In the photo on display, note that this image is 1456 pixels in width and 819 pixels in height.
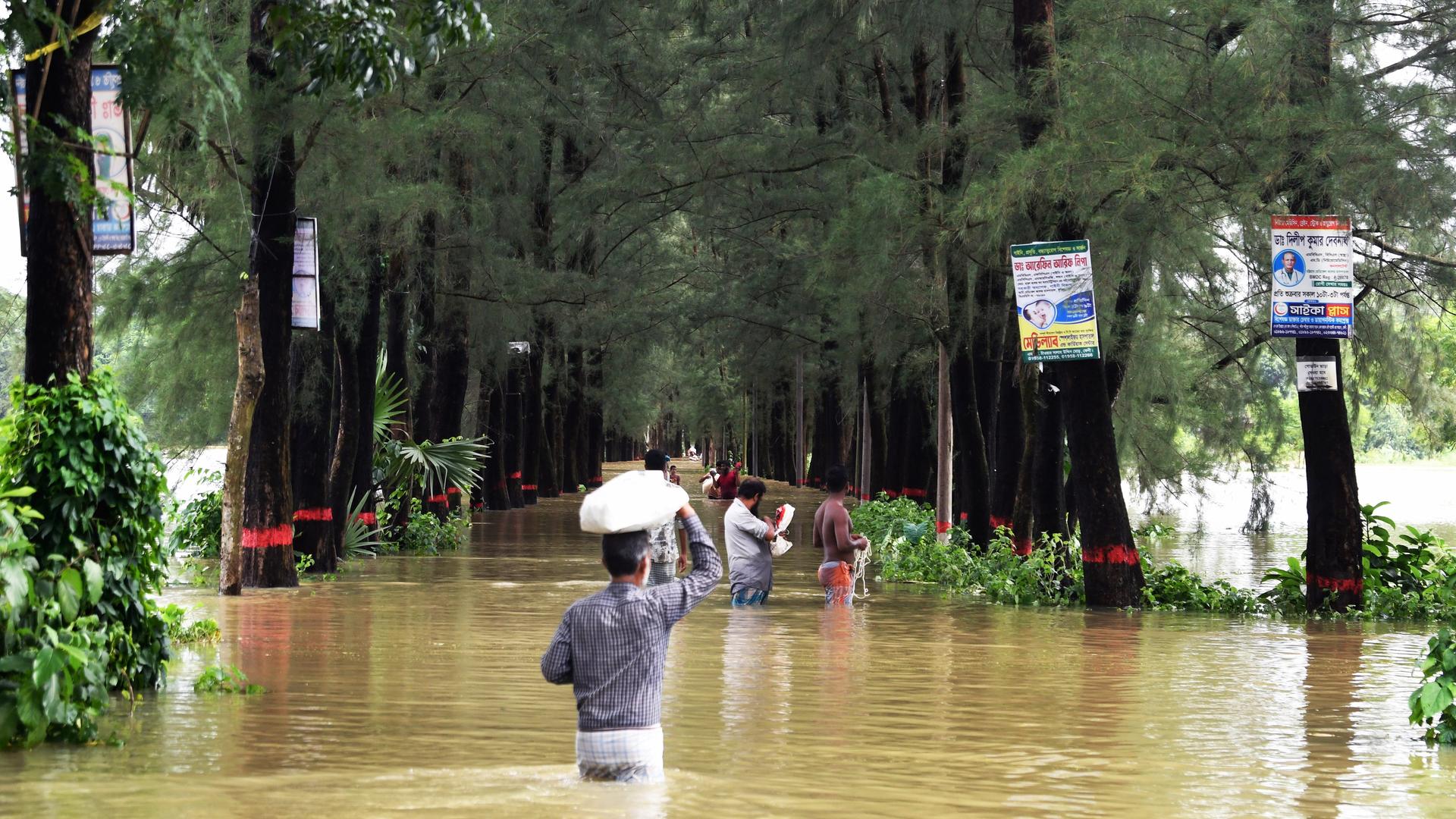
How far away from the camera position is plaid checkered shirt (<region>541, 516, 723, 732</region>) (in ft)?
22.1

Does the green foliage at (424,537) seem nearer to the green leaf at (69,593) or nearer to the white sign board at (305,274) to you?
the white sign board at (305,274)

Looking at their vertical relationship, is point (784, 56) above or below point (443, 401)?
above

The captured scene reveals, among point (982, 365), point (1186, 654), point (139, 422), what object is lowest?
point (1186, 654)

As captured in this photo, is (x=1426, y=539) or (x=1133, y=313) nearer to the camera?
(x=1426, y=539)

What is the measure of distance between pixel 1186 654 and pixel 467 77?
1457 cm

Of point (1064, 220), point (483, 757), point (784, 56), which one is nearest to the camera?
point (483, 757)

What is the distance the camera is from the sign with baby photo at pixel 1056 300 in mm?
16875

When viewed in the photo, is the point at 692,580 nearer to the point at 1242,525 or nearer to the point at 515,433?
the point at 1242,525

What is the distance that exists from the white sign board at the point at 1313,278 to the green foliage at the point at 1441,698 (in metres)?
6.78

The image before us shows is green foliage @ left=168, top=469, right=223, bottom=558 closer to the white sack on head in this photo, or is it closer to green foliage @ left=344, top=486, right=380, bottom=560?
green foliage @ left=344, top=486, right=380, bottom=560

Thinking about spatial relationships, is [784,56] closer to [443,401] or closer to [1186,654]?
[1186,654]

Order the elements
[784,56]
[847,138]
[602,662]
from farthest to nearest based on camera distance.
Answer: [847,138]
[784,56]
[602,662]

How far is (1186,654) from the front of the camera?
13891mm

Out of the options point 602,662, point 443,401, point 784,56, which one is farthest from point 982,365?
point 602,662
